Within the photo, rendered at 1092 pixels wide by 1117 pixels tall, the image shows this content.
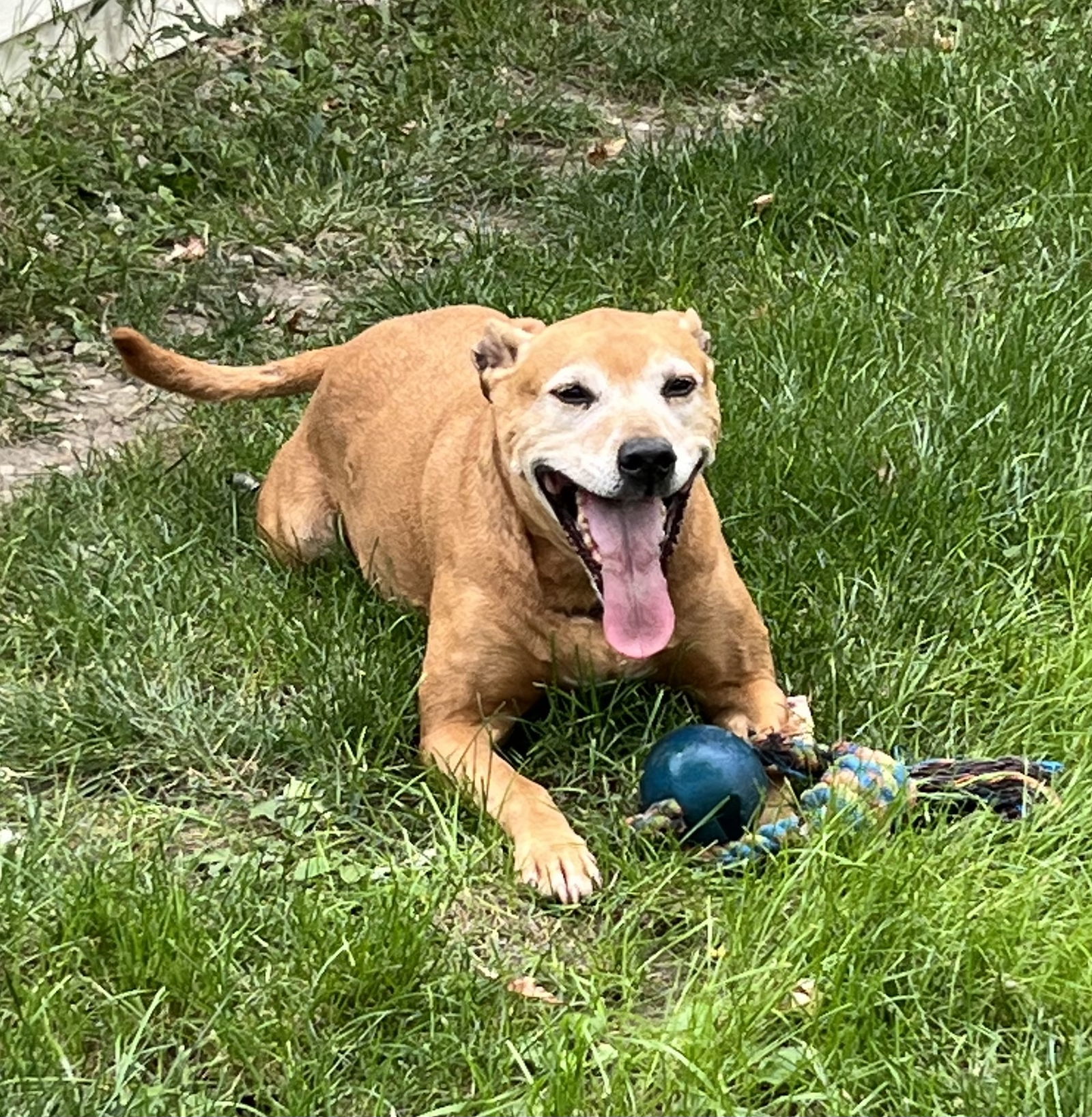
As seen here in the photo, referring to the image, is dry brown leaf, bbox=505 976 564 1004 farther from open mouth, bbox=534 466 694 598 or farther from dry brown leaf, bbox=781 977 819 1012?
open mouth, bbox=534 466 694 598

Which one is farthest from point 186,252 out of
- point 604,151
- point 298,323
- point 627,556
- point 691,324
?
point 627,556

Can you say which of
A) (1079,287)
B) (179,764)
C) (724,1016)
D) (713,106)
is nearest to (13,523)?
(179,764)

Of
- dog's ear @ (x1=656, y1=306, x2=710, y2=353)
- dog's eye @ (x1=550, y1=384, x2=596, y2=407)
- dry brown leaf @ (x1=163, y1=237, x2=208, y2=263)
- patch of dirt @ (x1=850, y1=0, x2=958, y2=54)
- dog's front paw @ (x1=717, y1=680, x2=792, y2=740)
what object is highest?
dog's eye @ (x1=550, y1=384, x2=596, y2=407)

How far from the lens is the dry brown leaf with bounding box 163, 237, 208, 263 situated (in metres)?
5.74

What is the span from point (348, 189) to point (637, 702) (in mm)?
3180

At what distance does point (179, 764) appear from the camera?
3.49 meters

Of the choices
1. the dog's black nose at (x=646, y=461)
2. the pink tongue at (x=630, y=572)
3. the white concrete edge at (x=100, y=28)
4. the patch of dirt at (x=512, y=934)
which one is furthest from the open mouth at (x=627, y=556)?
the white concrete edge at (x=100, y=28)

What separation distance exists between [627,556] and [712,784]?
0.50 meters

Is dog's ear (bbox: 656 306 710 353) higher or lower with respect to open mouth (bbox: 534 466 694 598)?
higher

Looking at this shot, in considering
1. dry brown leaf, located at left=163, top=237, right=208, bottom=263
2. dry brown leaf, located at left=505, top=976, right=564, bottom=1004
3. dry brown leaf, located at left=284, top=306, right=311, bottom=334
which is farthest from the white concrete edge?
dry brown leaf, located at left=505, top=976, right=564, bottom=1004

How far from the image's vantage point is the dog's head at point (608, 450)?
3.21 metres

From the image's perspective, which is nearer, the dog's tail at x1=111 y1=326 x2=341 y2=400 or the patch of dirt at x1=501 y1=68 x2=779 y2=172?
the dog's tail at x1=111 y1=326 x2=341 y2=400

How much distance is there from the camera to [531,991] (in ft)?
9.21

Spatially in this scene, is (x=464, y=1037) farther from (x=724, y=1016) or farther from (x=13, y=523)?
(x=13, y=523)
